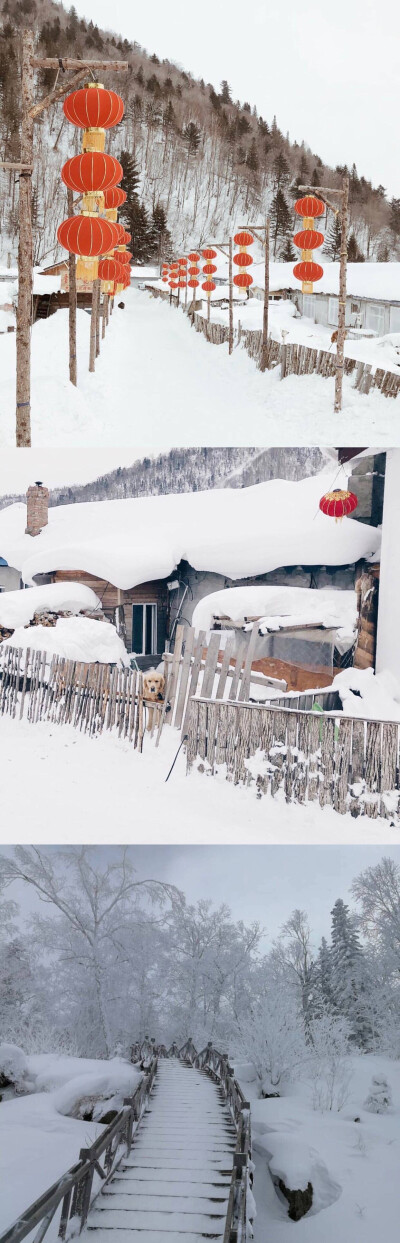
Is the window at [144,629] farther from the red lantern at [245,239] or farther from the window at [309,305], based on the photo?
the red lantern at [245,239]

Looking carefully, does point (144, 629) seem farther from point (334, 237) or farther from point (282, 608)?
point (334, 237)

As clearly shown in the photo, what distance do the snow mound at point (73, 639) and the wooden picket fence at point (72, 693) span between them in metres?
0.03

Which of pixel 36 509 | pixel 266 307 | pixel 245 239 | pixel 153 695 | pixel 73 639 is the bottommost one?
pixel 153 695

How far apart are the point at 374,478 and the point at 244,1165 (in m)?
2.16

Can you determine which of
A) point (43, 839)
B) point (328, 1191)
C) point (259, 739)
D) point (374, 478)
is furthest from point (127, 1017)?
point (374, 478)

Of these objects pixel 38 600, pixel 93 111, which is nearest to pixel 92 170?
pixel 93 111

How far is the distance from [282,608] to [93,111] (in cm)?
134

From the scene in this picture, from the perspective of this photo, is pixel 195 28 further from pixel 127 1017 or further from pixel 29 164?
pixel 127 1017

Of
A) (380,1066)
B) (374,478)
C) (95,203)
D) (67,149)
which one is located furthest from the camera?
→ (380,1066)

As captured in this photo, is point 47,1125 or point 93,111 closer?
point 93,111

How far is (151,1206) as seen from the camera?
291 centimetres

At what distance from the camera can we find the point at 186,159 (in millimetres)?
2805

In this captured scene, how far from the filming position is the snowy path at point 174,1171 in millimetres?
2836

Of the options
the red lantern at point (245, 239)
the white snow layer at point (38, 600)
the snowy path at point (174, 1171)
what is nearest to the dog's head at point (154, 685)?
the white snow layer at point (38, 600)
